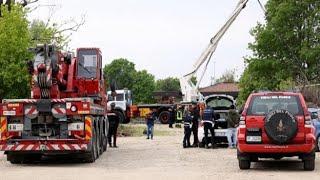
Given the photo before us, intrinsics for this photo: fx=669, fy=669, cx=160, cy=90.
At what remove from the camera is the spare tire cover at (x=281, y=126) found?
15758 mm

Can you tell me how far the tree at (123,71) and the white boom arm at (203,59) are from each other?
2618 inches

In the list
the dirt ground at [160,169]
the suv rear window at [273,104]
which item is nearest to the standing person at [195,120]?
the dirt ground at [160,169]

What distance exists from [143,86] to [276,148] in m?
100

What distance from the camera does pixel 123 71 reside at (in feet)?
405

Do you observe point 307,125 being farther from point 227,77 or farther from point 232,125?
point 227,77

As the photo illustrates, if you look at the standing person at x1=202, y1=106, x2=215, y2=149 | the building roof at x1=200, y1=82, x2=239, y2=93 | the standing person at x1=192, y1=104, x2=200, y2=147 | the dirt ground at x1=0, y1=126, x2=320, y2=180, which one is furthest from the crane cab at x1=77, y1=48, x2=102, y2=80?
the building roof at x1=200, y1=82, x2=239, y2=93

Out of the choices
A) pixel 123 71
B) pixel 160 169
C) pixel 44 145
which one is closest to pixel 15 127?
pixel 44 145

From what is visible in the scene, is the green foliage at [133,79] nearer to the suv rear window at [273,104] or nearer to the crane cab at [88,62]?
the crane cab at [88,62]

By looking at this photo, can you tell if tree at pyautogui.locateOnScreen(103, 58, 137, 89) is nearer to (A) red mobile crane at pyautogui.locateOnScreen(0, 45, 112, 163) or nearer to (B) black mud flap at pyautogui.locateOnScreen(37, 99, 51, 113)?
(A) red mobile crane at pyautogui.locateOnScreen(0, 45, 112, 163)

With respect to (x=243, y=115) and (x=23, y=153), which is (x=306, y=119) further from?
(x=23, y=153)

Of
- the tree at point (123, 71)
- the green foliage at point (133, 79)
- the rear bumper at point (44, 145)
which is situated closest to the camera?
the rear bumper at point (44, 145)

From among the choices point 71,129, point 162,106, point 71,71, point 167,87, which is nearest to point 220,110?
point 71,71

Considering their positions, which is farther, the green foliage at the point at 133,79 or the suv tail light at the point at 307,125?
the green foliage at the point at 133,79

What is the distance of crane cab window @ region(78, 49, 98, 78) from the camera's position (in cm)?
2159
